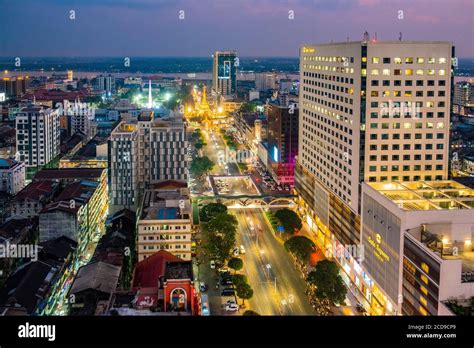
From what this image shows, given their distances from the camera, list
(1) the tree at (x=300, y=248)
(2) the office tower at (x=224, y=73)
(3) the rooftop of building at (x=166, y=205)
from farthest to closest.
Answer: (2) the office tower at (x=224, y=73) < (3) the rooftop of building at (x=166, y=205) < (1) the tree at (x=300, y=248)

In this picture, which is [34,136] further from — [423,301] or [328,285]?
[423,301]

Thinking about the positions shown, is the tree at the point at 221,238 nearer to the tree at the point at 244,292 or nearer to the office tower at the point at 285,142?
the tree at the point at 244,292

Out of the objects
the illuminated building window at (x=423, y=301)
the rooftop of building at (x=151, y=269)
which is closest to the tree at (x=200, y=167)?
the rooftop of building at (x=151, y=269)

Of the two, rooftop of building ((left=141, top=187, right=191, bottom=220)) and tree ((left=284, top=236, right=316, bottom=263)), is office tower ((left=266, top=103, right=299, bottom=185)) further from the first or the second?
tree ((left=284, top=236, right=316, bottom=263))

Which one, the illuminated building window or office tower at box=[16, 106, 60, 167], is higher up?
office tower at box=[16, 106, 60, 167]

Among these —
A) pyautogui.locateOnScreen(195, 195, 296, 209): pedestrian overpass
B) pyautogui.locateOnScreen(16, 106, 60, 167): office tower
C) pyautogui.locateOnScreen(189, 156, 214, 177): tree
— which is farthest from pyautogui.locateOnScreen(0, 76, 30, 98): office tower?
pyautogui.locateOnScreen(195, 195, 296, 209): pedestrian overpass

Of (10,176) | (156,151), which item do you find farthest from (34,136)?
(156,151)

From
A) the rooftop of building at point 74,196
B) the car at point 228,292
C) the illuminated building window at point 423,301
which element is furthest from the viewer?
the rooftop of building at point 74,196
